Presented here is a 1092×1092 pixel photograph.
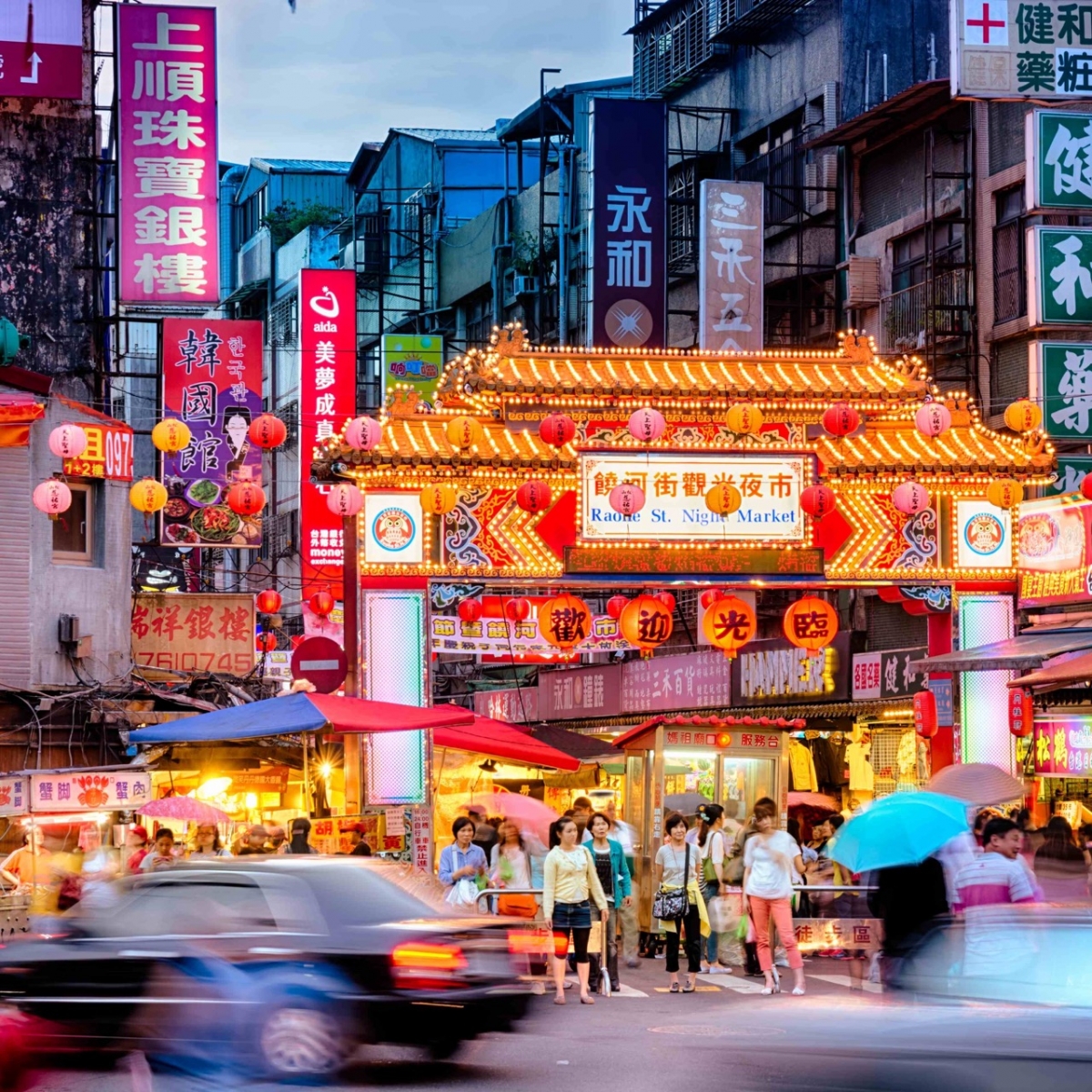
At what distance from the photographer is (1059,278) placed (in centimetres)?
2316

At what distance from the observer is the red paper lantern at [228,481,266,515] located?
2464cm

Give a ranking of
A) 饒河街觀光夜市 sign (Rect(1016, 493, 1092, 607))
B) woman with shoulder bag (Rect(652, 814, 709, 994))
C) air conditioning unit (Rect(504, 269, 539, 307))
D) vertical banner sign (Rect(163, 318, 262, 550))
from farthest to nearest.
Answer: air conditioning unit (Rect(504, 269, 539, 307)) < vertical banner sign (Rect(163, 318, 262, 550)) < 饒河街觀光夜市 sign (Rect(1016, 493, 1092, 607)) < woman with shoulder bag (Rect(652, 814, 709, 994))

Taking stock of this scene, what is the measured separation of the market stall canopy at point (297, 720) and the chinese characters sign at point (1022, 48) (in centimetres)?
980

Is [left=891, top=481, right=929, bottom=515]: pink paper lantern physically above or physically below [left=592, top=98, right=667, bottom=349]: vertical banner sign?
below

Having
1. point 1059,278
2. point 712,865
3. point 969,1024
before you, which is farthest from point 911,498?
point 969,1024

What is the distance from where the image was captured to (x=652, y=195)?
3394 centimetres

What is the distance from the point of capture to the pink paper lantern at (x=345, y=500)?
22.4 meters

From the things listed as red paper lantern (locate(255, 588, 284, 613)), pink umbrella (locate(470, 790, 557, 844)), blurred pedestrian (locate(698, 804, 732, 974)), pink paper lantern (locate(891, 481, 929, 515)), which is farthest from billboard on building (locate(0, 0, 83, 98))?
blurred pedestrian (locate(698, 804, 732, 974))

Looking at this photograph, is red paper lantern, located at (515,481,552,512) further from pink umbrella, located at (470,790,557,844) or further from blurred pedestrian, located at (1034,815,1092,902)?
blurred pedestrian, located at (1034,815,1092,902)

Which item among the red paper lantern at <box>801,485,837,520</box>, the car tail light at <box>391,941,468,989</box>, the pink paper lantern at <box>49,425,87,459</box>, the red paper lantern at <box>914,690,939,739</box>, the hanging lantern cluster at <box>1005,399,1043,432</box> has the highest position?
the hanging lantern cluster at <box>1005,399,1043,432</box>

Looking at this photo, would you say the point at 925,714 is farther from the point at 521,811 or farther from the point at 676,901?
the point at 676,901

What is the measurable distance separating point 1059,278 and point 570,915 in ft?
35.3

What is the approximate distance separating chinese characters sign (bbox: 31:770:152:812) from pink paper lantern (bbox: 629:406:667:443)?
258 inches

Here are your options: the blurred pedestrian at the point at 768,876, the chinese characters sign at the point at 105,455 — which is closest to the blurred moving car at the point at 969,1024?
the blurred pedestrian at the point at 768,876
